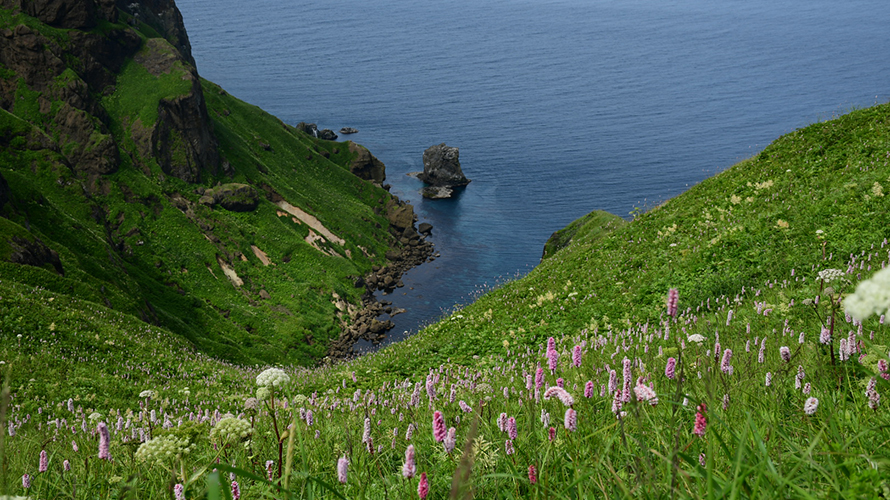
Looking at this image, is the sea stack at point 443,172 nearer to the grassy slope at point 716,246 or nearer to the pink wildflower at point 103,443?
the grassy slope at point 716,246

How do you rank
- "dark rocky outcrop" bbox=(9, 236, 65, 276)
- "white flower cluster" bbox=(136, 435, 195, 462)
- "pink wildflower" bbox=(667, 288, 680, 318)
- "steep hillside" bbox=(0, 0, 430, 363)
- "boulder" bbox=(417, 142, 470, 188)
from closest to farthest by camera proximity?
"pink wildflower" bbox=(667, 288, 680, 318), "white flower cluster" bbox=(136, 435, 195, 462), "dark rocky outcrop" bbox=(9, 236, 65, 276), "steep hillside" bbox=(0, 0, 430, 363), "boulder" bbox=(417, 142, 470, 188)

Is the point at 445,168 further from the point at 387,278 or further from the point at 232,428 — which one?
the point at 232,428

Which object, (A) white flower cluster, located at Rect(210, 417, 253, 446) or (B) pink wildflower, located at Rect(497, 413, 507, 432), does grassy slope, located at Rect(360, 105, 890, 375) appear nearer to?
(B) pink wildflower, located at Rect(497, 413, 507, 432)

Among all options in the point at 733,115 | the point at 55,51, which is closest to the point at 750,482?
the point at 55,51

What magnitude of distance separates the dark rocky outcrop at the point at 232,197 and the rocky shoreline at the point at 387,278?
84.4 feet

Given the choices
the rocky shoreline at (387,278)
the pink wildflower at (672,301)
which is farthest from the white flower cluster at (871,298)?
the rocky shoreline at (387,278)

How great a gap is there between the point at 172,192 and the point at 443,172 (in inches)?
3053

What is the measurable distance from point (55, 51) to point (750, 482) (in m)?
116

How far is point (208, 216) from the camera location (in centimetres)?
9456

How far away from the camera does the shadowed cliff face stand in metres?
86.1

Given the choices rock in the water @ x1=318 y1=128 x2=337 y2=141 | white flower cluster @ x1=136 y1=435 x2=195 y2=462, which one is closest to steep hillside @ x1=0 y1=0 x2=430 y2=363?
white flower cluster @ x1=136 y1=435 x2=195 y2=462

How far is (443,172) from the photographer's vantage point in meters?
153

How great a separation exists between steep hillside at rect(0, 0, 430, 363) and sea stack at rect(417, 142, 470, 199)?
35315 millimetres

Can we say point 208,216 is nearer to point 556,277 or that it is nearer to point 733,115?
point 556,277
